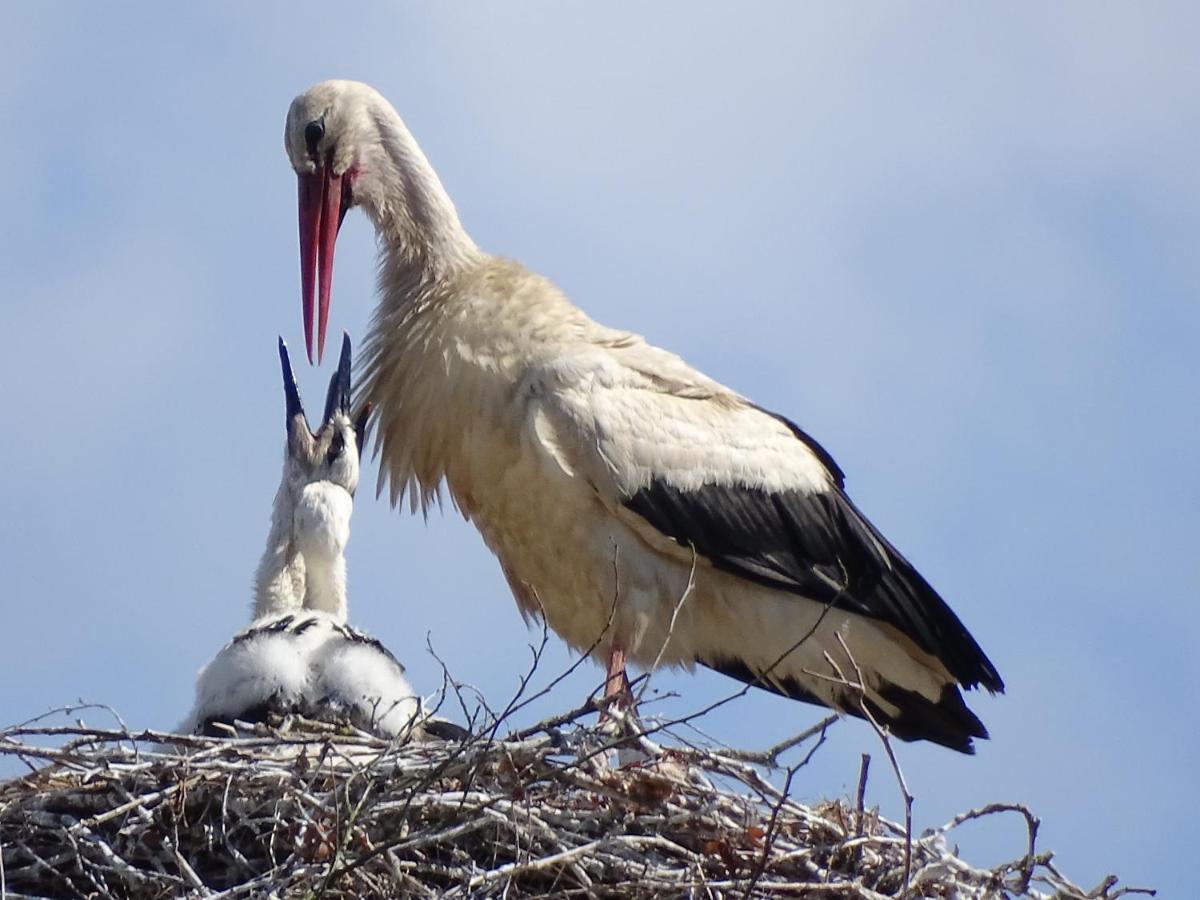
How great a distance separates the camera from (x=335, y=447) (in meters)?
6.90

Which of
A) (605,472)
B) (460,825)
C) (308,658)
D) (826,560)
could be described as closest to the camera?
(460,825)

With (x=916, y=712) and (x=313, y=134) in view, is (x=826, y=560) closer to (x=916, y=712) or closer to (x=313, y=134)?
(x=916, y=712)

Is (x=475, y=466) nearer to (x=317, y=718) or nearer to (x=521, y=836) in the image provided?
(x=317, y=718)

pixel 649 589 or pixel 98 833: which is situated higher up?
pixel 649 589

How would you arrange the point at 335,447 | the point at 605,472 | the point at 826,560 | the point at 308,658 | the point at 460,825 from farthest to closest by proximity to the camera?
1. the point at 335,447
2. the point at 826,560
3. the point at 605,472
4. the point at 308,658
5. the point at 460,825

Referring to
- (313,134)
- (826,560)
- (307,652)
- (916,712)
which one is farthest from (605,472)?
(313,134)

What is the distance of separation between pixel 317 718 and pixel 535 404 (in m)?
1.06

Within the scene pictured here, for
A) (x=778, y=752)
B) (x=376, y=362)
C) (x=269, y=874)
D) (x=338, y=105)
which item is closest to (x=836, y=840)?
(x=778, y=752)

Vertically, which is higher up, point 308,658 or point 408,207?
point 408,207

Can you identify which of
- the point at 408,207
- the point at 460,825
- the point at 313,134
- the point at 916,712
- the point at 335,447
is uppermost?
the point at 313,134

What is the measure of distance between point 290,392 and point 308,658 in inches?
56.8

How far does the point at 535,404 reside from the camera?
6.32m

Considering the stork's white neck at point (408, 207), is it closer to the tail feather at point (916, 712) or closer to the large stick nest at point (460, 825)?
the tail feather at point (916, 712)

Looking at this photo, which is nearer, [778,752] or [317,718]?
[778,752]
